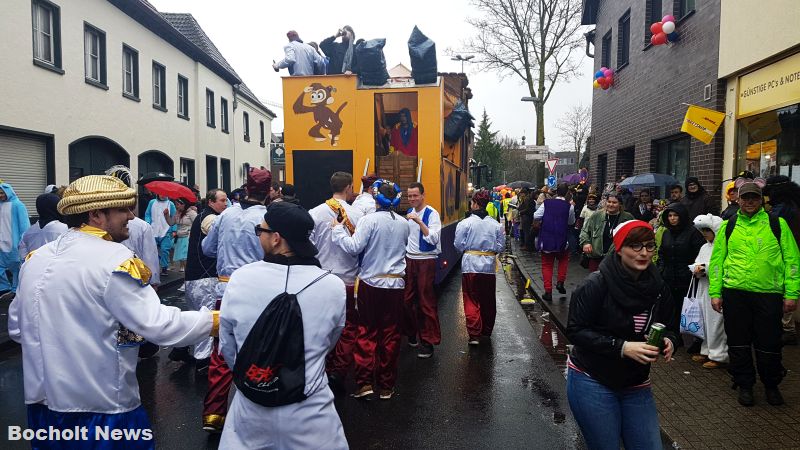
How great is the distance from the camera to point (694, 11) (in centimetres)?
A: 1052

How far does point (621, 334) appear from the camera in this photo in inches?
116

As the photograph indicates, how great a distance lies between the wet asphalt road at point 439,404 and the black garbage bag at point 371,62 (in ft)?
15.1

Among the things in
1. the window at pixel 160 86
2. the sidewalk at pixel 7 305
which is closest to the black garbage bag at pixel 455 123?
the sidewalk at pixel 7 305

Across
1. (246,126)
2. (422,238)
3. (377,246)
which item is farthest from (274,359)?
(246,126)

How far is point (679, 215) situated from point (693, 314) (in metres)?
1.05

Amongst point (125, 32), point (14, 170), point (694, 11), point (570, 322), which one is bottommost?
point (570, 322)

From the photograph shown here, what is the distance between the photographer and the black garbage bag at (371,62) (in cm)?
950

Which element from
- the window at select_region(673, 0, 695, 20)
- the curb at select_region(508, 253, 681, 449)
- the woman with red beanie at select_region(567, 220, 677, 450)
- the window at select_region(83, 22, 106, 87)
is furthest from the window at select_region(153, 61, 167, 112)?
the woman with red beanie at select_region(567, 220, 677, 450)

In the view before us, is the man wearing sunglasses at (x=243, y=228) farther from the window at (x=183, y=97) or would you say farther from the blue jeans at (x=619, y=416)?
the window at (x=183, y=97)

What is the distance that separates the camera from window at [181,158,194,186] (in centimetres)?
2130

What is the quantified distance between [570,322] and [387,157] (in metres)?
6.84

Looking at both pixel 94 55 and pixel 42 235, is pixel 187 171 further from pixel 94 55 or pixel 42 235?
pixel 42 235

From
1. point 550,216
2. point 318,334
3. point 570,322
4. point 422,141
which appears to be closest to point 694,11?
point 550,216

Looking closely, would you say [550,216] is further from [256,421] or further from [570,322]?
[256,421]
